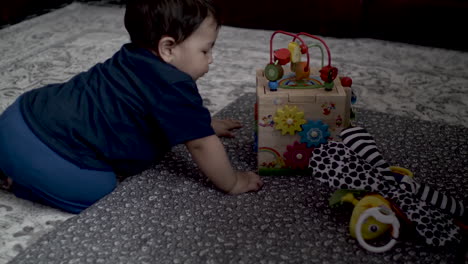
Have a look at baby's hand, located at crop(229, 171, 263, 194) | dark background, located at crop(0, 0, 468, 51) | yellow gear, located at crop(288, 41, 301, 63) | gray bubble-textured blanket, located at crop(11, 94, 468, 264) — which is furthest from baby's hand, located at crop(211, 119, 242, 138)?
dark background, located at crop(0, 0, 468, 51)

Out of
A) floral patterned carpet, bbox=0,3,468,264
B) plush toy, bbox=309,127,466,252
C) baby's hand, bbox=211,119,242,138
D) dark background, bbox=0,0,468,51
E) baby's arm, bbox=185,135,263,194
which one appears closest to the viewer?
plush toy, bbox=309,127,466,252

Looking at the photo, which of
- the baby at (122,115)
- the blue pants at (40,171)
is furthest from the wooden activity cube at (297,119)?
the blue pants at (40,171)

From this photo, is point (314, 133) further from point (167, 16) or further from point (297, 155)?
point (167, 16)

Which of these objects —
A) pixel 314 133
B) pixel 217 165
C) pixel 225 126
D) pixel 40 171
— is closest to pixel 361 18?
pixel 225 126

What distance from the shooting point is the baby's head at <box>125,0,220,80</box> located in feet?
2.87

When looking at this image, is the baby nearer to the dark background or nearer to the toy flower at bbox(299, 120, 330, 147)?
the toy flower at bbox(299, 120, 330, 147)

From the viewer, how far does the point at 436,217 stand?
83cm

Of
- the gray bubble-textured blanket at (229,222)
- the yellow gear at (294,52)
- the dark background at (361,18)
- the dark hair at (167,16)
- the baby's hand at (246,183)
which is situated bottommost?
the gray bubble-textured blanket at (229,222)

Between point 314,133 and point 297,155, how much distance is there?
0.22ft

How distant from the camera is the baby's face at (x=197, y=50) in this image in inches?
35.6

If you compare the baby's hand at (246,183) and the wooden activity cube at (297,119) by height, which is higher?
the wooden activity cube at (297,119)

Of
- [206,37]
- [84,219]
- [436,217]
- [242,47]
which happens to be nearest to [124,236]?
[84,219]

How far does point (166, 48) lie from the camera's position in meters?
0.91

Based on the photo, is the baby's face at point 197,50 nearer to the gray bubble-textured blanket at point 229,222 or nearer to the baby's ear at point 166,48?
the baby's ear at point 166,48
